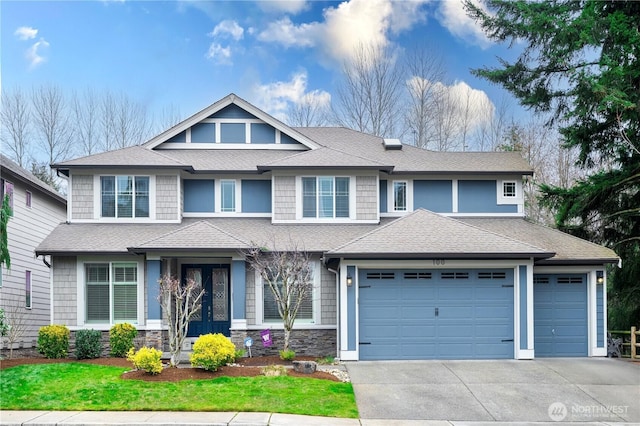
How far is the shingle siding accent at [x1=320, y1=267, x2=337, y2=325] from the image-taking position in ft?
52.7

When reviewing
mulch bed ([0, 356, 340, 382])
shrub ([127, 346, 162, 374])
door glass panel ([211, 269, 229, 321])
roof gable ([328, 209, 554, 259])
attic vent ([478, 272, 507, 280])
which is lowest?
mulch bed ([0, 356, 340, 382])

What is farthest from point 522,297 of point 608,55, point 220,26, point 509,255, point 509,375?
point 220,26

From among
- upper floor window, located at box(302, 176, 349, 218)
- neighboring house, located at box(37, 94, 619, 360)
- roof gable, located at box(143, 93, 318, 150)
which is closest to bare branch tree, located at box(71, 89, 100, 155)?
roof gable, located at box(143, 93, 318, 150)

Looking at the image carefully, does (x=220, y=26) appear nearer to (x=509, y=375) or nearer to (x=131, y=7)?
(x=131, y=7)

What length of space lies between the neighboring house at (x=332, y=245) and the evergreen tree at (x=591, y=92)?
1.96 m

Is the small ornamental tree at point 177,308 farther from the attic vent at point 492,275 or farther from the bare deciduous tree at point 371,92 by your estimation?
the bare deciduous tree at point 371,92

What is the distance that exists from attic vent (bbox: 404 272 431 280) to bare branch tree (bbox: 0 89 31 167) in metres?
23.6

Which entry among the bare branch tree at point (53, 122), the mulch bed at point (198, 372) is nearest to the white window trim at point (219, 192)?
the mulch bed at point (198, 372)

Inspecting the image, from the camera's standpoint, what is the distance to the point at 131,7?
21.2m

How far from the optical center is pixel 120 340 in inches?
581

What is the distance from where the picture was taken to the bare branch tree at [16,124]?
97.2 feet

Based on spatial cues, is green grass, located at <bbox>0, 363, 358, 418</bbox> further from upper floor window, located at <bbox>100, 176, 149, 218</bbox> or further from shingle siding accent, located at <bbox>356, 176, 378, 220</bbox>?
shingle siding accent, located at <bbox>356, 176, 378, 220</bbox>

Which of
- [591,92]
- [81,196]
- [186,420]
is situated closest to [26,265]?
[81,196]
